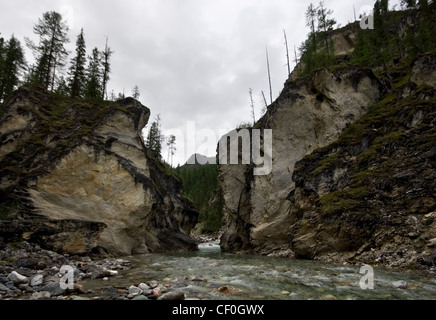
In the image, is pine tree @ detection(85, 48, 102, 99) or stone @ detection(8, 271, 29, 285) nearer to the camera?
stone @ detection(8, 271, 29, 285)

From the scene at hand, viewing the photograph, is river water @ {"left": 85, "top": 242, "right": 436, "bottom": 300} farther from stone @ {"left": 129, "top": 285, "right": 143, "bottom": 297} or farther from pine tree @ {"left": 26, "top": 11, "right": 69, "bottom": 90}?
pine tree @ {"left": 26, "top": 11, "right": 69, "bottom": 90}

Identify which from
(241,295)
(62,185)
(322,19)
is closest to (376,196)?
(241,295)

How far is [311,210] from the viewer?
19750mm

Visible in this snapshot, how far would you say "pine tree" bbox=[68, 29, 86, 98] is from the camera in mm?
38594

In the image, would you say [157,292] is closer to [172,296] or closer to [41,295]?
[172,296]

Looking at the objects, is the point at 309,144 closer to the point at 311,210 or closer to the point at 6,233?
the point at 311,210

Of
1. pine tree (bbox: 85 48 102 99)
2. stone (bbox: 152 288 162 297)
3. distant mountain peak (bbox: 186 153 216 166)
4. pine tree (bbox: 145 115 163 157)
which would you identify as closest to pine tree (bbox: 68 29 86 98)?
pine tree (bbox: 85 48 102 99)

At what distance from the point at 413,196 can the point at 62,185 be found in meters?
24.4

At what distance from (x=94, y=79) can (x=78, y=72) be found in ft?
7.70

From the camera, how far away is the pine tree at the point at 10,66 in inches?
1367

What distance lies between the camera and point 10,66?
35.6 m

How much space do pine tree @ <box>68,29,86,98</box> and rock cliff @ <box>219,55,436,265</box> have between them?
2500 centimetres

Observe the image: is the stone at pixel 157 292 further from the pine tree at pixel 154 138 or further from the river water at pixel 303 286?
the pine tree at pixel 154 138

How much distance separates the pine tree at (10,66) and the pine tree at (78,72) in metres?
6.98
